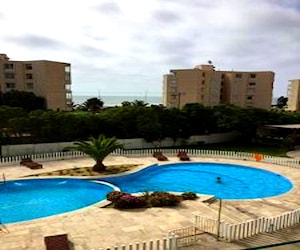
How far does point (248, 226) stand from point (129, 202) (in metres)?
6.08

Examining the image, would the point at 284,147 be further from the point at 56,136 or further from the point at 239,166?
the point at 56,136

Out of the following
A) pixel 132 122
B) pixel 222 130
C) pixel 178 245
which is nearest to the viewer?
pixel 178 245

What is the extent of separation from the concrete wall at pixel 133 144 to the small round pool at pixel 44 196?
885 cm

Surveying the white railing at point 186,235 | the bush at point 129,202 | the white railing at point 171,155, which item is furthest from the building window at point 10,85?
the white railing at point 186,235

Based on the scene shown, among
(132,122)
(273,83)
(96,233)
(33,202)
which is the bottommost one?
(33,202)

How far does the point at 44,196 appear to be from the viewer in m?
20.2

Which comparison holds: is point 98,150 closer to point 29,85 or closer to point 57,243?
point 57,243

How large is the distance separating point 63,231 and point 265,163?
2150cm

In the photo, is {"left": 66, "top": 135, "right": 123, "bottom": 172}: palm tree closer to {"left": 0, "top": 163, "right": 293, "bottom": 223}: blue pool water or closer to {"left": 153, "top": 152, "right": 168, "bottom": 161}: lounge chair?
{"left": 0, "top": 163, "right": 293, "bottom": 223}: blue pool water

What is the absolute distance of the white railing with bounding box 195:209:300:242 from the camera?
11523 millimetres

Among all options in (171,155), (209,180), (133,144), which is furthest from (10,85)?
(209,180)

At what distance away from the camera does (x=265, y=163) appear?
→ 1140 inches

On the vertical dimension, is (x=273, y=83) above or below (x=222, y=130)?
above

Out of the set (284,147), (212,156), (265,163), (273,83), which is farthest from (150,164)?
(273,83)
